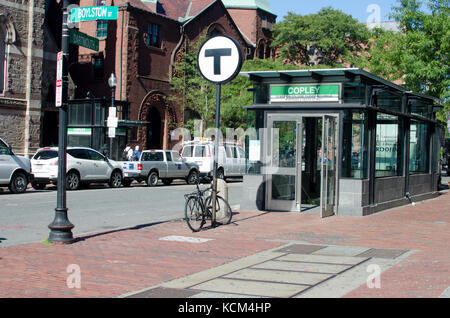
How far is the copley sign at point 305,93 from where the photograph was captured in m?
14.5

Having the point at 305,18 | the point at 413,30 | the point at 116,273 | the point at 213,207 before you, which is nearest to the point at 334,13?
the point at 305,18

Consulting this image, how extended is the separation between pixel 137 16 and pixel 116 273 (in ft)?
111

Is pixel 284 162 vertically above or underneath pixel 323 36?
underneath

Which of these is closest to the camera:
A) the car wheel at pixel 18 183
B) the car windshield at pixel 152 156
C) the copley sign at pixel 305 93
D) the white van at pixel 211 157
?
the copley sign at pixel 305 93

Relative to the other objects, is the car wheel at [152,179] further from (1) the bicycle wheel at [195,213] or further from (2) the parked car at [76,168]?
(1) the bicycle wheel at [195,213]

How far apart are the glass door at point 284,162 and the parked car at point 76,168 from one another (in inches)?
412

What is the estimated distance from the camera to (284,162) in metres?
14.8

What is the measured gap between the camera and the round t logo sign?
11.9 meters

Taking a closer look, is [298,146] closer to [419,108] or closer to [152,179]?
[419,108]

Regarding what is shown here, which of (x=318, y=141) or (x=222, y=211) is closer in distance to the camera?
(x=222, y=211)

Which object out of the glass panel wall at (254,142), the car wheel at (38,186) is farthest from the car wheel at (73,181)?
the glass panel wall at (254,142)

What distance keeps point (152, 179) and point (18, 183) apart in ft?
25.3

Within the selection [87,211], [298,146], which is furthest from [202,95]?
[298,146]

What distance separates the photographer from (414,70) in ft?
91.8
